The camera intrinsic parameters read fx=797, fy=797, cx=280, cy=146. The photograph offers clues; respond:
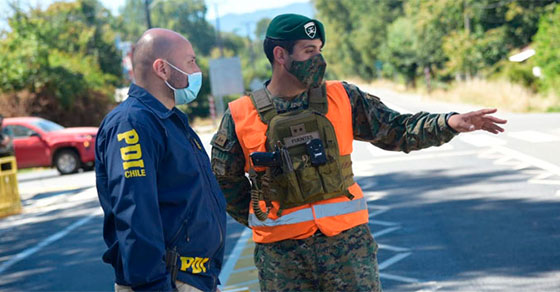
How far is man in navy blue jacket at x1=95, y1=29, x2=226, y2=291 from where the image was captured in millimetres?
2738

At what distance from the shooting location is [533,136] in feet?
53.4

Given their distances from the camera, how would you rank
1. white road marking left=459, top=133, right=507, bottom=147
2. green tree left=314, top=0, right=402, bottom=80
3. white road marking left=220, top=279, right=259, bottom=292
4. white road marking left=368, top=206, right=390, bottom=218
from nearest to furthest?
white road marking left=220, top=279, right=259, bottom=292
white road marking left=368, top=206, right=390, bottom=218
white road marking left=459, top=133, right=507, bottom=147
green tree left=314, top=0, right=402, bottom=80

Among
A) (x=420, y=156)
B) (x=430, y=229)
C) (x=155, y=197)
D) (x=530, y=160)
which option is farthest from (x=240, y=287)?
(x=420, y=156)

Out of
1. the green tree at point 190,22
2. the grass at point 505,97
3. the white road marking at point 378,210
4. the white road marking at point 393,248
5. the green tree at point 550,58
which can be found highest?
the green tree at point 190,22

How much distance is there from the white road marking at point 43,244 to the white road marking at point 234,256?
2627mm

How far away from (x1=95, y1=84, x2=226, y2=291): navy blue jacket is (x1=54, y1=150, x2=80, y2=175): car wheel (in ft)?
58.4

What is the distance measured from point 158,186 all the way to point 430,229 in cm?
614

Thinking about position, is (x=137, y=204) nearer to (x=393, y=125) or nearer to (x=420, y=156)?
(x=393, y=125)

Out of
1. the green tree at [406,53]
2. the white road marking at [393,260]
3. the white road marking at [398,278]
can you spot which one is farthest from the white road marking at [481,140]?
the green tree at [406,53]

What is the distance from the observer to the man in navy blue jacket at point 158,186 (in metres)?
2.74

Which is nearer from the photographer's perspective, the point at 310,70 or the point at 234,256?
the point at 310,70

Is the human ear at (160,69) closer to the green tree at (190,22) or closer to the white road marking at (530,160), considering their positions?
the white road marking at (530,160)

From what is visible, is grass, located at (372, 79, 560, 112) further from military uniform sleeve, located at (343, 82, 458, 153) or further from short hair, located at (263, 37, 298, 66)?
short hair, located at (263, 37, 298, 66)

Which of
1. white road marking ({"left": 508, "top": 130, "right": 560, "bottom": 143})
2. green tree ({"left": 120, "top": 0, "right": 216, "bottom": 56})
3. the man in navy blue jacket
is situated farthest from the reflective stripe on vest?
green tree ({"left": 120, "top": 0, "right": 216, "bottom": 56})
